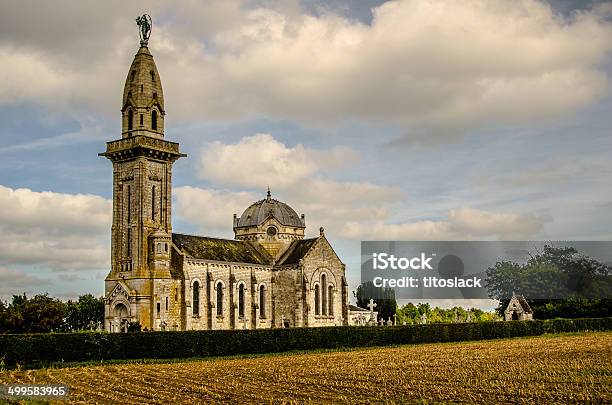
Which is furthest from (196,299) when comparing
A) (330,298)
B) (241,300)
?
(330,298)

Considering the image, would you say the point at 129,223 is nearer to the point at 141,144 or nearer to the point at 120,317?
the point at 141,144

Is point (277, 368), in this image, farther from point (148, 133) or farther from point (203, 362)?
point (148, 133)

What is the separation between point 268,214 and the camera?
90000mm

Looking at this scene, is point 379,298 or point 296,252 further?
point 379,298

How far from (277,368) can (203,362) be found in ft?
25.6

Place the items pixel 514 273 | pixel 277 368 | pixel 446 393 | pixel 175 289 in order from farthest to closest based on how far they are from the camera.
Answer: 1. pixel 514 273
2. pixel 175 289
3. pixel 277 368
4. pixel 446 393

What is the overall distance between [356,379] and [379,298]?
291 feet

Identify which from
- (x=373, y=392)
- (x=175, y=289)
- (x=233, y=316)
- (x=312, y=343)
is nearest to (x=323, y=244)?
(x=233, y=316)

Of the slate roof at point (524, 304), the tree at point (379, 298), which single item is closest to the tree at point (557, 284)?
the slate roof at point (524, 304)

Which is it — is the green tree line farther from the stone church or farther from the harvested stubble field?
the harvested stubble field

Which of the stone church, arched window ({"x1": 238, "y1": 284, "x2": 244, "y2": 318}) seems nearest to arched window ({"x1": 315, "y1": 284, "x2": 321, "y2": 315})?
the stone church

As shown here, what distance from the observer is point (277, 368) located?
3984 cm

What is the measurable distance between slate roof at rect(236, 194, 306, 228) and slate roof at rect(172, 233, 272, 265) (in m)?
3.74

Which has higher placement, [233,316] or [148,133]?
[148,133]
